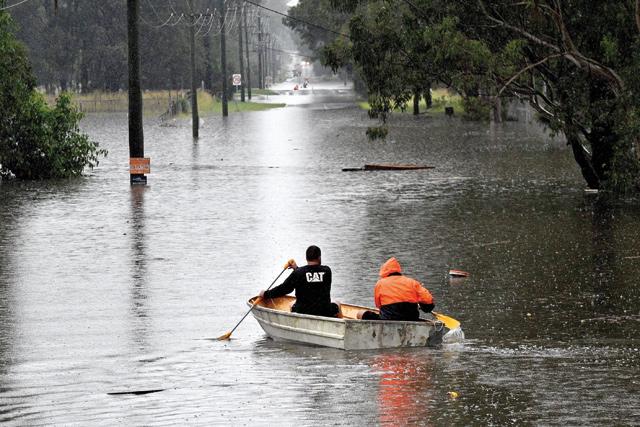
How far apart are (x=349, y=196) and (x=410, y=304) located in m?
17.8

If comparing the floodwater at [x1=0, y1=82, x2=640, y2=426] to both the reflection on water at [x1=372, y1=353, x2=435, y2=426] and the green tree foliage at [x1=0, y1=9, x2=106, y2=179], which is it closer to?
the reflection on water at [x1=372, y1=353, x2=435, y2=426]

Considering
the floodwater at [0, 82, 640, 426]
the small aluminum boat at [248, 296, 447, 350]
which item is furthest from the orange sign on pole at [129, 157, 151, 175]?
the small aluminum boat at [248, 296, 447, 350]

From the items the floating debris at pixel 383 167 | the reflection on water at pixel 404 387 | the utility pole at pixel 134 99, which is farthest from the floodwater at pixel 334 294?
the floating debris at pixel 383 167

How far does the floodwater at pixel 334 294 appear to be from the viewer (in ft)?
36.7

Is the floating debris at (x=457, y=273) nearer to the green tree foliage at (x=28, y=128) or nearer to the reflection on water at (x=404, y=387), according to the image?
the reflection on water at (x=404, y=387)

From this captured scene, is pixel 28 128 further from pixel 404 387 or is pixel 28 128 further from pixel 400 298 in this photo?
pixel 404 387

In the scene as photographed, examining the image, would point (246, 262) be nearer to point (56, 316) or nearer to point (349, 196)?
point (56, 316)

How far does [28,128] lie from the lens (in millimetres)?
37406

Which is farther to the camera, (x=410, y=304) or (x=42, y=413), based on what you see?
(x=410, y=304)

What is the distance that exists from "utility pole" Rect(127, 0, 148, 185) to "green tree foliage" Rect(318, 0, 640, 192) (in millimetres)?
5709

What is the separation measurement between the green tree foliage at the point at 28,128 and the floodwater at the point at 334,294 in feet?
5.16

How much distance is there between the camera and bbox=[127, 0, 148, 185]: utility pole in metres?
35.1

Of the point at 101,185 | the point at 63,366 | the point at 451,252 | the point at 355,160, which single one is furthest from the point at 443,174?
the point at 63,366

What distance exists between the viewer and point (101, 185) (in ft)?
117
